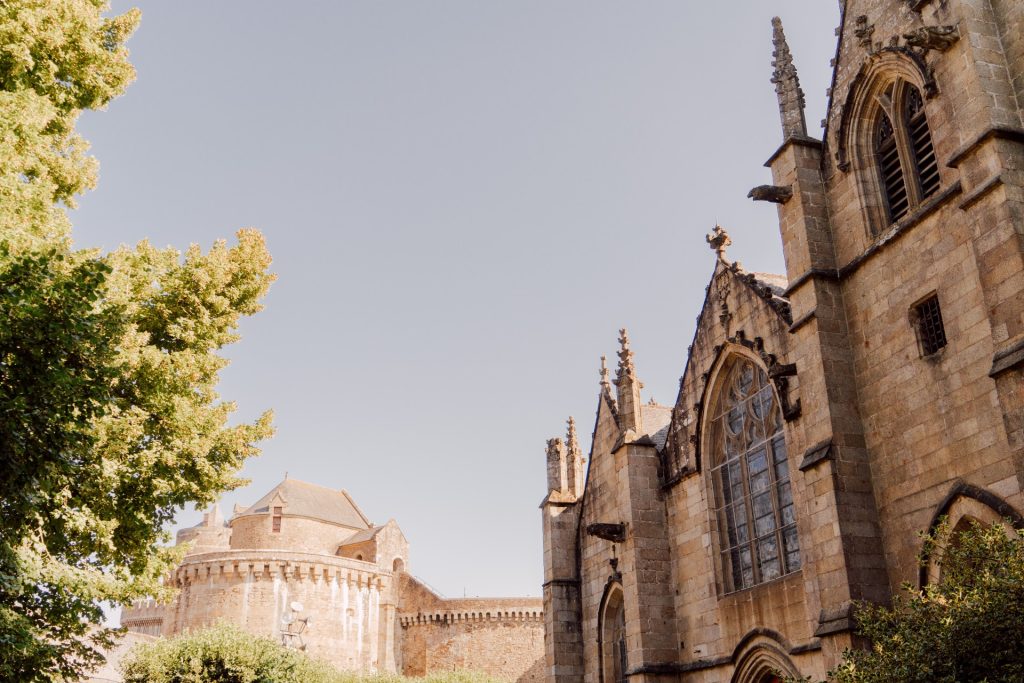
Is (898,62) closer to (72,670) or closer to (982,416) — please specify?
(982,416)

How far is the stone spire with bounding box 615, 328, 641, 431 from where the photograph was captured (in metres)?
19.5

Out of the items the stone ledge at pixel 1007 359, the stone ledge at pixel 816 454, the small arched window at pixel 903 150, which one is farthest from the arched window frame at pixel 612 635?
the stone ledge at pixel 1007 359

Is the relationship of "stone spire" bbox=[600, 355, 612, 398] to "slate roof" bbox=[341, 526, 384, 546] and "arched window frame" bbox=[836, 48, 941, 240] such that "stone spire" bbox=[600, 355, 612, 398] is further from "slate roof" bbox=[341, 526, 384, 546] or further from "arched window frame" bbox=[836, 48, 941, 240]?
"slate roof" bbox=[341, 526, 384, 546]

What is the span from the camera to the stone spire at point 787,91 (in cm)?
1548

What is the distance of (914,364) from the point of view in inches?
488

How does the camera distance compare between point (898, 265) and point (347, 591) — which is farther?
point (347, 591)

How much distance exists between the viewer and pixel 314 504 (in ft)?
198

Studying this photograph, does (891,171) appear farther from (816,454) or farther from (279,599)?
(279,599)

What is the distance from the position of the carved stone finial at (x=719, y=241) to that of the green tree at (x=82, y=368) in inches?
341

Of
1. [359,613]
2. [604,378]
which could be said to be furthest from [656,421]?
[359,613]

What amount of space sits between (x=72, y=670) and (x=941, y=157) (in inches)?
556

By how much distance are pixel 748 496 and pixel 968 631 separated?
8.13m

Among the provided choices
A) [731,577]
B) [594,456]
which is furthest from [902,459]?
[594,456]

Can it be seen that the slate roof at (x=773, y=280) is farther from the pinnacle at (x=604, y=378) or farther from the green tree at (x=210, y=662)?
the green tree at (x=210, y=662)
